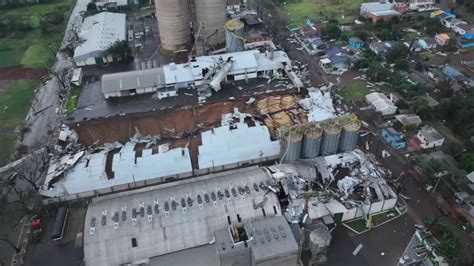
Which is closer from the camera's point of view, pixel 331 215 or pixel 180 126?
pixel 331 215

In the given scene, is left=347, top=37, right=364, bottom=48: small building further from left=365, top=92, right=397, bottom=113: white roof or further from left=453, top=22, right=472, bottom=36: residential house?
left=453, top=22, right=472, bottom=36: residential house

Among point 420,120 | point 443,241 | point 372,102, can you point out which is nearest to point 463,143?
point 420,120

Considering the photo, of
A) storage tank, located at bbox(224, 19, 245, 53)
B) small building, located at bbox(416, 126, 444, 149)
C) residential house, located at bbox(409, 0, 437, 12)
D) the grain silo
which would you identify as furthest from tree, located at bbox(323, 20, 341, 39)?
the grain silo

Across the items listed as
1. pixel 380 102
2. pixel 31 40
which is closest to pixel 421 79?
pixel 380 102

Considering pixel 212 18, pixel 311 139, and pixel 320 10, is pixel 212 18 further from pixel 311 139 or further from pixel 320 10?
pixel 311 139

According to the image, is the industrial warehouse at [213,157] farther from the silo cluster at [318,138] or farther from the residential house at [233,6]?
the residential house at [233,6]

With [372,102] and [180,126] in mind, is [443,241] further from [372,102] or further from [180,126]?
[180,126]
